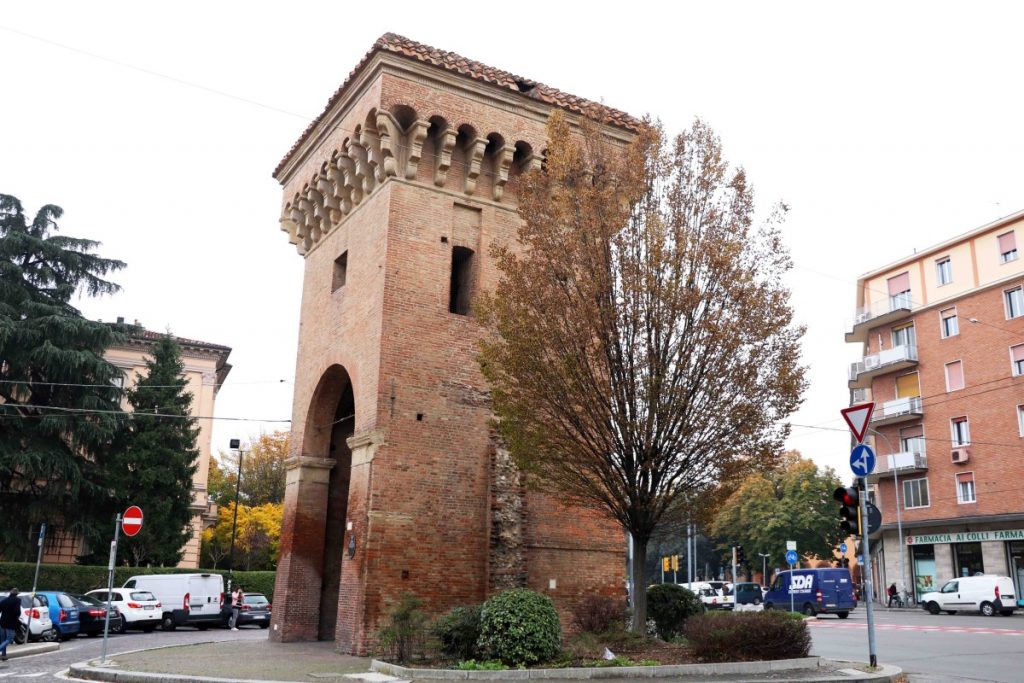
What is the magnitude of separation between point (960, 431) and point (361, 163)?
3391cm

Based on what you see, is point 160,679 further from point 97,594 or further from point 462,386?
point 97,594

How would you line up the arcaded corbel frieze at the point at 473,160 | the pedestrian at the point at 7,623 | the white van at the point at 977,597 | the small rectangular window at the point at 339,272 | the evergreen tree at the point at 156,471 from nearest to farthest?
the pedestrian at the point at 7,623 → the arcaded corbel frieze at the point at 473,160 → the small rectangular window at the point at 339,272 → the white van at the point at 977,597 → the evergreen tree at the point at 156,471

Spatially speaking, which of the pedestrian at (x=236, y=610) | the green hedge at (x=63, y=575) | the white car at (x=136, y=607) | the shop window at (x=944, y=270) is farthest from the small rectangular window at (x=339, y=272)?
the shop window at (x=944, y=270)

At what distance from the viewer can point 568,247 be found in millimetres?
14406

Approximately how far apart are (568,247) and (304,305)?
9.85 m

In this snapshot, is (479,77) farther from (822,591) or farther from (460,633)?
(822,591)

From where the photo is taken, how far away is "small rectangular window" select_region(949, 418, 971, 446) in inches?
1580

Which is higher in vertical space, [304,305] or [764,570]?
[304,305]

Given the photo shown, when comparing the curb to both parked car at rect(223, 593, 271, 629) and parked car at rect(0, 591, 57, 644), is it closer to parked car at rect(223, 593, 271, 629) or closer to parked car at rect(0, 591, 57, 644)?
parked car at rect(0, 591, 57, 644)

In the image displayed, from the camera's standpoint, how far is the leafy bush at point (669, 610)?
15938mm

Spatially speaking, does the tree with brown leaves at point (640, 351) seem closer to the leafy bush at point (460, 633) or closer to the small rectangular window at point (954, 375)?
the leafy bush at point (460, 633)

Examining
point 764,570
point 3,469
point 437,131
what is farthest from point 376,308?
point 764,570

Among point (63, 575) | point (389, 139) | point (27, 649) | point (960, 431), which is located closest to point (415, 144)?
point (389, 139)

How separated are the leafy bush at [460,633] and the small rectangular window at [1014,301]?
34.6m
